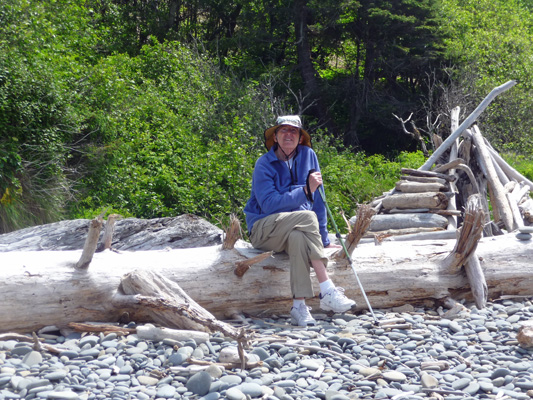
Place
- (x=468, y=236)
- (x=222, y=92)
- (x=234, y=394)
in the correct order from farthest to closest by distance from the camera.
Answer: (x=222, y=92), (x=468, y=236), (x=234, y=394)

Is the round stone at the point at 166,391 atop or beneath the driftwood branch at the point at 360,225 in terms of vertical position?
beneath

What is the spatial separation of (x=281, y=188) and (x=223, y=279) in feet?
3.24

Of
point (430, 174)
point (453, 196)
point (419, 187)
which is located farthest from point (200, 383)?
point (430, 174)

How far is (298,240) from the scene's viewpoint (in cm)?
539

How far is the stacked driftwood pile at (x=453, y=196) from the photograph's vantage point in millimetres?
8094

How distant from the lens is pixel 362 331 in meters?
5.26

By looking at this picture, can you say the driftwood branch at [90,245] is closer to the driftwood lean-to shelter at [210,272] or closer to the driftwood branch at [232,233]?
the driftwood lean-to shelter at [210,272]

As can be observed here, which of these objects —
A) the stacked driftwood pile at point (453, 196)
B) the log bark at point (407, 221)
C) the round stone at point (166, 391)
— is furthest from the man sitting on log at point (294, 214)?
the log bark at point (407, 221)

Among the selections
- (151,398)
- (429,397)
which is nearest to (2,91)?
(151,398)

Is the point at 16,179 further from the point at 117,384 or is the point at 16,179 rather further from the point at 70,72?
the point at 117,384

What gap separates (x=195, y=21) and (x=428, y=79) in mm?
8336

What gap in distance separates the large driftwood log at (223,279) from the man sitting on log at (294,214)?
1.06 feet

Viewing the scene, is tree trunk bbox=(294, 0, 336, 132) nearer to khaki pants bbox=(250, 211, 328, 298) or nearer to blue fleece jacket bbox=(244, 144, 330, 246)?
blue fleece jacket bbox=(244, 144, 330, 246)

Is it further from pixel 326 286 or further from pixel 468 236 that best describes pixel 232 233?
pixel 468 236
